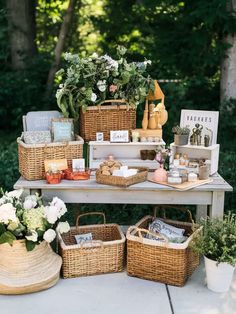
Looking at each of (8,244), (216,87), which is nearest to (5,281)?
(8,244)

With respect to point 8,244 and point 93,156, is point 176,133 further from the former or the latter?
point 8,244

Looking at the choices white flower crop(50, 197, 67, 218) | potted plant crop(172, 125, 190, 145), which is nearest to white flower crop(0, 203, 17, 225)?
white flower crop(50, 197, 67, 218)

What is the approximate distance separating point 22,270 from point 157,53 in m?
4.71

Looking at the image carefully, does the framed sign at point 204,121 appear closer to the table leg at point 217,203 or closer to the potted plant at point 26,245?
the table leg at point 217,203

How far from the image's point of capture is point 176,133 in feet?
14.0

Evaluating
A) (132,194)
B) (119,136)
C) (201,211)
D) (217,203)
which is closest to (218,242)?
(217,203)

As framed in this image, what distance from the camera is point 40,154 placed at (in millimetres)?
4082

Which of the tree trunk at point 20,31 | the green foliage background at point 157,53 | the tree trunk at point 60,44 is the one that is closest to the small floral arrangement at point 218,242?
the green foliage background at point 157,53

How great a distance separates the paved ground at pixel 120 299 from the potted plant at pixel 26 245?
11 centimetres

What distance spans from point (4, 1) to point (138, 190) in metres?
5.61

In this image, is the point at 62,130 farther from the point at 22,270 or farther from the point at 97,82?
the point at 22,270

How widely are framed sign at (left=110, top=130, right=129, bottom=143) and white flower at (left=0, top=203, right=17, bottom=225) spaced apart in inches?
40.4

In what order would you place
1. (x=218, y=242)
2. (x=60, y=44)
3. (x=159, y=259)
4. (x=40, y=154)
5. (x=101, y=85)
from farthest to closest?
1. (x=60, y=44)
2. (x=101, y=85)
3. (x=40, y=154)
4. (x=159, y=259)
5. (x=218, y=242)

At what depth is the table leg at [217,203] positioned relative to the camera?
4012 mm
